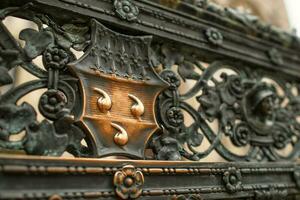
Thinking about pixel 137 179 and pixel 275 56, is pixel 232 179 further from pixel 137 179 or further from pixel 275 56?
pixel 275 56

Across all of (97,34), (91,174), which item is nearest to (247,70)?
(97,34)

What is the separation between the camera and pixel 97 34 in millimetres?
879

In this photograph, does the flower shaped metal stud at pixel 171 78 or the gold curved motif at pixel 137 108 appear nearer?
the gold curved motif at pixel 137 108

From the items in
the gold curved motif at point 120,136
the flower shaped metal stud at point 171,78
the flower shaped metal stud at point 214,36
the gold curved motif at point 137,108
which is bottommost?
the gold curved motif at point 120,136

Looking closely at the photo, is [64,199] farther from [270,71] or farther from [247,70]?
[270,71]

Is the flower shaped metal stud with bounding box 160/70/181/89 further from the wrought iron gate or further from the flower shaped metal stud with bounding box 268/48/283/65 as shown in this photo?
the flower shaped metal stud with bounding box 268/48/283/65

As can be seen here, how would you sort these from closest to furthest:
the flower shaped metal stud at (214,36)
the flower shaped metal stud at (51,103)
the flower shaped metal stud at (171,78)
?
the flower shaped metal stud at (51,103), the flower shaped metal stud at (171,78), the flower shaped metal stud at (214,36)

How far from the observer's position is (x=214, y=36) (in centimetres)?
115

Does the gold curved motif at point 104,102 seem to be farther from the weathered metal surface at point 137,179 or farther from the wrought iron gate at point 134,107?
the weathered metal surface at point 137,179

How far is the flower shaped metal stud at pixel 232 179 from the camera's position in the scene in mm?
918

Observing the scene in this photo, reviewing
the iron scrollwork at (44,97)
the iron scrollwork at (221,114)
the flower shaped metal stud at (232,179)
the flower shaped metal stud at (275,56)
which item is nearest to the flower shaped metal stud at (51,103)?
the iron scrollwork at (44,97)

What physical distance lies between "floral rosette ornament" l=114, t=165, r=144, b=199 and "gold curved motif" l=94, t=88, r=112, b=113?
15cm

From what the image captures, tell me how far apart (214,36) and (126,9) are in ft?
1.15

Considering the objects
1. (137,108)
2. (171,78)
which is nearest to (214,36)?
(171,78)
